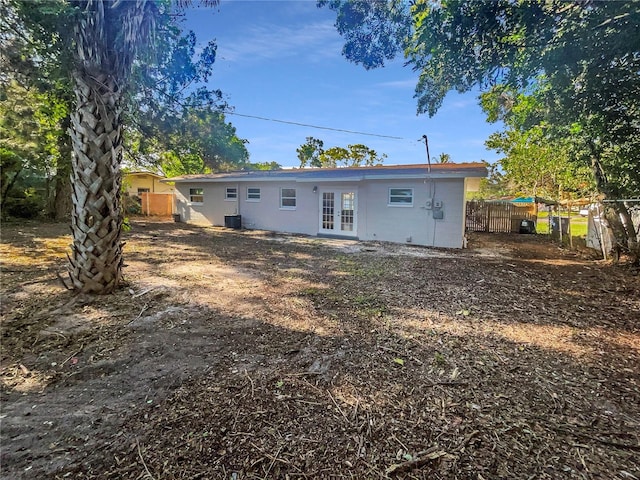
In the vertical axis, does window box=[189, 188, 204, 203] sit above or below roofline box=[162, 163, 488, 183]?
below

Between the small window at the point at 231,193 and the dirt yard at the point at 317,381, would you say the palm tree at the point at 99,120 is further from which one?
the small window at the point at 231,193

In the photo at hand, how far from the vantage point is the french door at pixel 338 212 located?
42.9 ft

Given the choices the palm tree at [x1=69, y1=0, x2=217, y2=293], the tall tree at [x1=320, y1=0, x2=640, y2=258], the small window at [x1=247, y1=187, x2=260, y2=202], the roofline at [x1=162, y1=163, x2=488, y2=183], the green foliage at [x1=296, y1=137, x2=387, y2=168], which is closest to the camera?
the palm tree at [x1=69, y1=0, x2=217, y2=293]

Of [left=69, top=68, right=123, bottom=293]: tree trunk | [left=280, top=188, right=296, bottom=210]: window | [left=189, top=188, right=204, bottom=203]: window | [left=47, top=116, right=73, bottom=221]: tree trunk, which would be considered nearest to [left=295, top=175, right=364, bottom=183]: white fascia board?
[left=280, top=188, right=296, bottom=210]: window

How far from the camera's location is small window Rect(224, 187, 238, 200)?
16.5 meters

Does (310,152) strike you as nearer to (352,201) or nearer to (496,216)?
(496,216)

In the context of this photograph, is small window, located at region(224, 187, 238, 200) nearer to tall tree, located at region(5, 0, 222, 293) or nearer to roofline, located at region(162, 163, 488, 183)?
roofline, located at region(162, 163, 488, 183)

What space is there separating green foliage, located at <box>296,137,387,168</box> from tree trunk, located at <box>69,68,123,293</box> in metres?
34.6

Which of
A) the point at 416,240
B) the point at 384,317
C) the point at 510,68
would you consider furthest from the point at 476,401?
the point at 416,240

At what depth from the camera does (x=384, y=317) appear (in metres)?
4.26

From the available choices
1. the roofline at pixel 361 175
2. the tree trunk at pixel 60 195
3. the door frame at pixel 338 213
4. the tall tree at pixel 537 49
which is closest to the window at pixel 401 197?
the roofline at pixel 361 175

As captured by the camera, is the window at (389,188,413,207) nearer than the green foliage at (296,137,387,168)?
Yes

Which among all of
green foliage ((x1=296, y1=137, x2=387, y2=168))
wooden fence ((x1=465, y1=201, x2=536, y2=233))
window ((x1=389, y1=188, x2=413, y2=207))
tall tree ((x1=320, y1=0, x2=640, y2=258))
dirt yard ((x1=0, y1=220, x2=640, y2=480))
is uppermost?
green foliage ((x1=296, y1=137, x2=387, y2=168))

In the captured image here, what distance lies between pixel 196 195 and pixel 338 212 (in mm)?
9154
